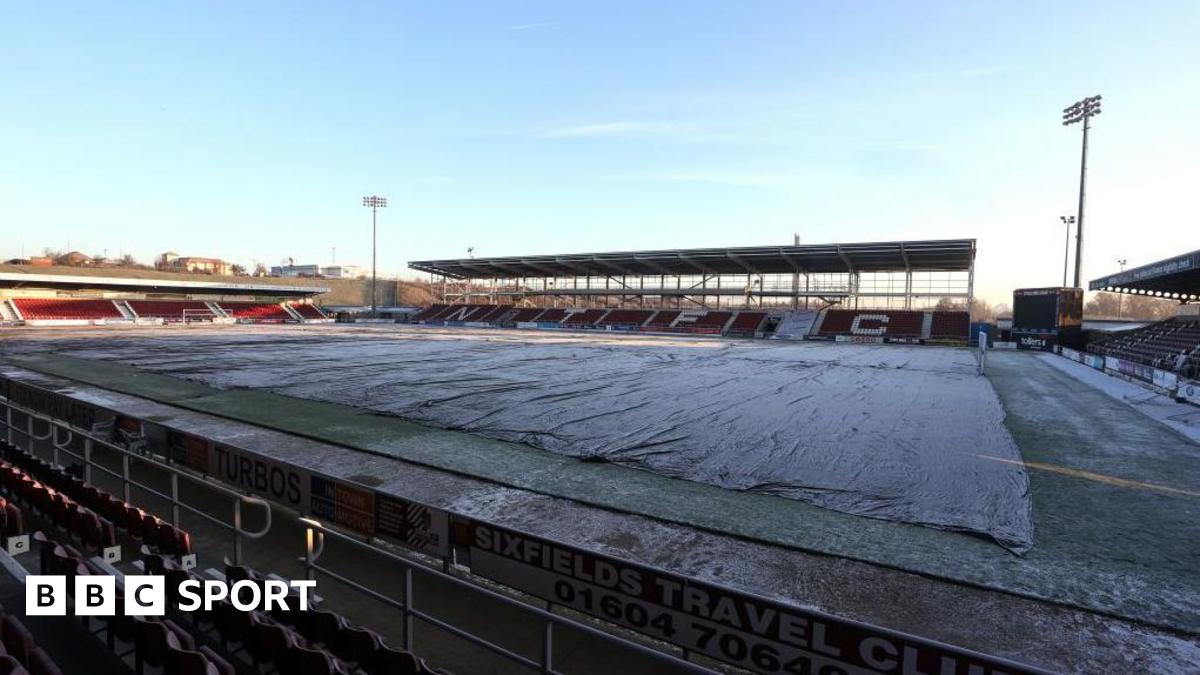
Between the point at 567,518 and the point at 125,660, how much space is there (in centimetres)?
450

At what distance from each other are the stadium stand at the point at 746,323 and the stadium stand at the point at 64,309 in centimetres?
6241

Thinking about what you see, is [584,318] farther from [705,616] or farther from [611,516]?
[705,616]

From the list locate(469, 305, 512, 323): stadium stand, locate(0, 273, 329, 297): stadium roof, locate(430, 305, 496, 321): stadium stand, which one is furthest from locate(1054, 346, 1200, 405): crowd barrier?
locate(0, 273, 329, 297): stadium roof

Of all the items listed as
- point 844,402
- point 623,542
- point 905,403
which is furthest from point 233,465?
point 905,403

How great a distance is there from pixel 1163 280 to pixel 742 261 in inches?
1283

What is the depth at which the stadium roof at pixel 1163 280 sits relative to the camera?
76.4 feet

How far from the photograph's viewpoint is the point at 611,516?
7.46m

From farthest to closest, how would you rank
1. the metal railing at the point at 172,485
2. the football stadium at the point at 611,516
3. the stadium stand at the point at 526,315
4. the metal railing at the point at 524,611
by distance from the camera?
the stadium stand at the point at 526,315 < the metal railing at the point at 172,485 < the football stadium at the point at 611,516 < the metal railing at the point at 524,611

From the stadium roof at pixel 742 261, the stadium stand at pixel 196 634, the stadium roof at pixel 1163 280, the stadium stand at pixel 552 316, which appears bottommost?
the stadium stand at pixel 196 634

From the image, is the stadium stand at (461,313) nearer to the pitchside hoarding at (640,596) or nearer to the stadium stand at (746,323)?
the stadium stand at (746,323)

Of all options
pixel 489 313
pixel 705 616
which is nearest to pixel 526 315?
pixel 489 313

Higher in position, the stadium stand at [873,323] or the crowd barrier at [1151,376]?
the stadium stand at [873,323]

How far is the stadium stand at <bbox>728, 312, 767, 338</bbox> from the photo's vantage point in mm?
57500

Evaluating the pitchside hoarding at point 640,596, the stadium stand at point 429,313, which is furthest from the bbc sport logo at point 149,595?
the stadium stand at point 429,313
